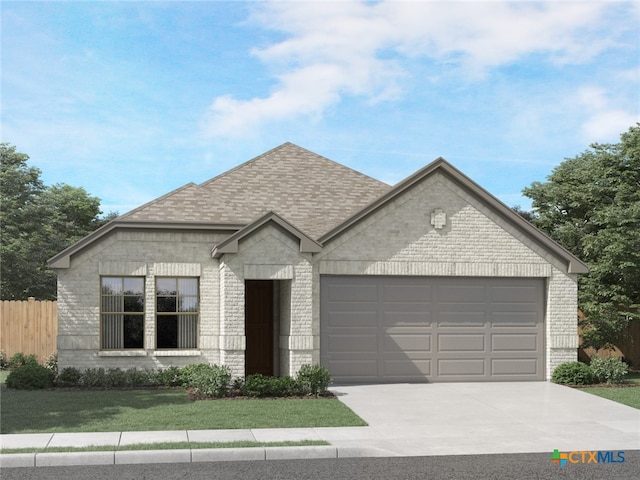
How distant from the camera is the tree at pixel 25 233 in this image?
4216 cm

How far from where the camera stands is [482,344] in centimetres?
2248

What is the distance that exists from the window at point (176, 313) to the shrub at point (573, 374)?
10.3 metres

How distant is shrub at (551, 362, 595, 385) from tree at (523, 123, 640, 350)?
360 centimetres

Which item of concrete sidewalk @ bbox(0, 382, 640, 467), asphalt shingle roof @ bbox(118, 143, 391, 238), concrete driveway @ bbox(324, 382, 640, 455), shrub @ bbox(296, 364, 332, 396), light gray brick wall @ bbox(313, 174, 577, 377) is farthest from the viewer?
asphalt shingle roof @ bbox(118, 143, 391, 238)

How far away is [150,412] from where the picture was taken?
15.9 meters

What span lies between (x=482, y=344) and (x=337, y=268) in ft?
15.9

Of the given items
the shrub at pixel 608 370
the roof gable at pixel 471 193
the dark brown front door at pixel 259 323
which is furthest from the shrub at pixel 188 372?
the shrub at pixel 608 370

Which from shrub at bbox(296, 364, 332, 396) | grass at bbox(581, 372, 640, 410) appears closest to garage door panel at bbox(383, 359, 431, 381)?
shrub at bbox(296, 364, 332, 396)

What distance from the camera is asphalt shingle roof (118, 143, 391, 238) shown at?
893 inches

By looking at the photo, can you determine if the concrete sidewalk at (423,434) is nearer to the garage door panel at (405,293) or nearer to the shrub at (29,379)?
the garage door panel at (405,293)

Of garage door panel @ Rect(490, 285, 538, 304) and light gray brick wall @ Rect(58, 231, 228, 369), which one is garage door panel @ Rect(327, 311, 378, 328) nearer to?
light gray brick wall @ Rect(58, 231, 228, 369)

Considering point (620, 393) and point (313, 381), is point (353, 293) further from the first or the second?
point (620, 393)

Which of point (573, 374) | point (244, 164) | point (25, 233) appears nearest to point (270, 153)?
point (244, 164)

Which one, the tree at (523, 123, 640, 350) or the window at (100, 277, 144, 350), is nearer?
the window at (100, 277, 144, 350)
